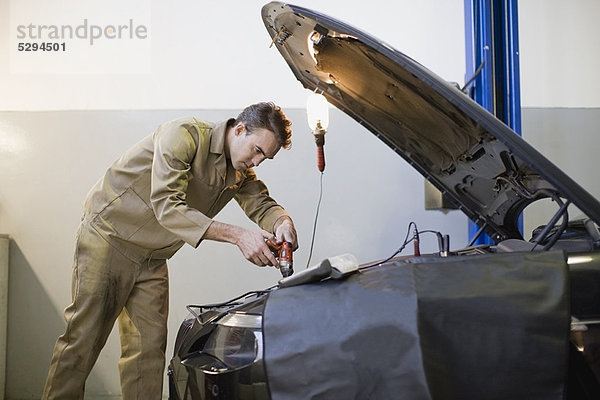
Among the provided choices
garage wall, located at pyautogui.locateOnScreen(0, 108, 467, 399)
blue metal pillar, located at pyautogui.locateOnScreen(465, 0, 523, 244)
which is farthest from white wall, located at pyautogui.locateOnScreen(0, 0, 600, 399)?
blue metal pillar, located at pyautogui.locateOnScreen(465, 0, 523, 244)

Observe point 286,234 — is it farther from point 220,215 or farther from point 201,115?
point 201,115

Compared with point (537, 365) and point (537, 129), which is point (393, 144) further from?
point (537, 129)

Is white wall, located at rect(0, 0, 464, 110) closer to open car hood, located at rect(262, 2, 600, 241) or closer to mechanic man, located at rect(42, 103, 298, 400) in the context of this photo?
mechanic man, located at rect(42, 103, 298, 400)

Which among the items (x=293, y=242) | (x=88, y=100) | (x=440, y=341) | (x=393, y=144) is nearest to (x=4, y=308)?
(x=88, y=100)

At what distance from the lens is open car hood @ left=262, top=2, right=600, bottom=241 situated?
1403mm

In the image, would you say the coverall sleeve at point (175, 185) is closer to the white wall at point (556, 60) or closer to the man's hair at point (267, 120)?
the man's hair at point (267, 120)

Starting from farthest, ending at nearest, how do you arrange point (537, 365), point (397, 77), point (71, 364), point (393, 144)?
point (71, 364) → point (393, 144) → point (397, 77) → point (537, 365)

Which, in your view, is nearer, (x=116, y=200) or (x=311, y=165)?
(x=116, y=200)

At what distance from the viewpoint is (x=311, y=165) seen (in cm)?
401

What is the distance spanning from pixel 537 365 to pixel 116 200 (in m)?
1.81

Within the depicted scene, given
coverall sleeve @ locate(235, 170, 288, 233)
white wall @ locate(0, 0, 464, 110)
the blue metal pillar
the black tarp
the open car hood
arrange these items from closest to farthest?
the black tarp < the open car hood < coverall sleeve @ locate(235, 170, 288, 233) < the blue metal pillar < white wall @ locate(0, 0, 464, 110)

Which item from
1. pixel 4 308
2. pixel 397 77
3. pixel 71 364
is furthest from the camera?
pixel 4 308

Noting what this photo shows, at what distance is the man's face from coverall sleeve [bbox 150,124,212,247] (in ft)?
0.54

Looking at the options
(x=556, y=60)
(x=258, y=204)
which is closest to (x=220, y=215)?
(x=258, y=204)
